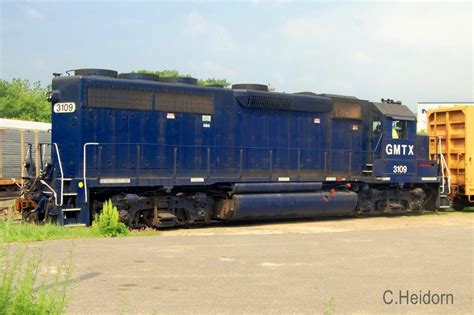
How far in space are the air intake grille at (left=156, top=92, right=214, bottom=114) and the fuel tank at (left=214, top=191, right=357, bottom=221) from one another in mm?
2865

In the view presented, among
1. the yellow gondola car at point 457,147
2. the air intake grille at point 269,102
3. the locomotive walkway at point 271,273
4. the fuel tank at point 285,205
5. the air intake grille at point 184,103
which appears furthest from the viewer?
the yellow gondola car at point 457,147

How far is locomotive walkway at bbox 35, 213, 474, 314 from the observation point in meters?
7.11

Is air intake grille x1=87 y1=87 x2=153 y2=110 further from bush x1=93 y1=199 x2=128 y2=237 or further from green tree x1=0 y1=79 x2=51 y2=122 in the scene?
green tree x1=0 y1=79 x2=51 y2=122

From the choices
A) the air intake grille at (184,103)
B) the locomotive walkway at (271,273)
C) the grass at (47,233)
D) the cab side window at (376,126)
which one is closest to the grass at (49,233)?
the grass at (47,233)

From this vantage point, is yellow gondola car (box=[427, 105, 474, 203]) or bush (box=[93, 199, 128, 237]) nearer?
bush (box=[93, 199, 128, 237])

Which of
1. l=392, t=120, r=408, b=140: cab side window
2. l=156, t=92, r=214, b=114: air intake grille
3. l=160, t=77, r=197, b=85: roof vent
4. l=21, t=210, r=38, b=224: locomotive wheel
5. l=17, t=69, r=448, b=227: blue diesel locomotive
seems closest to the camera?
l=21, t=210, r=38, b=224: locomotive wheel

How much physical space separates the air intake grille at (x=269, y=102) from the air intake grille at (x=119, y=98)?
3638mm

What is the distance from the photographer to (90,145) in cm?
1551

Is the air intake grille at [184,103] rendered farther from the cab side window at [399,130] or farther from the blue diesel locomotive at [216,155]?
the cab side window at [399,130]

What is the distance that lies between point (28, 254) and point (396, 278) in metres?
6.30

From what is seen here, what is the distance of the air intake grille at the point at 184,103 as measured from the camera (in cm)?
1669

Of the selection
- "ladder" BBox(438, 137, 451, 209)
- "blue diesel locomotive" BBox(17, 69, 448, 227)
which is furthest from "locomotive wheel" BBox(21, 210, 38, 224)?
"ladder" BBox(438, 137, 451, 209)

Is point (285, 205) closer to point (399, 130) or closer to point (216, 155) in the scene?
point (216, 155)

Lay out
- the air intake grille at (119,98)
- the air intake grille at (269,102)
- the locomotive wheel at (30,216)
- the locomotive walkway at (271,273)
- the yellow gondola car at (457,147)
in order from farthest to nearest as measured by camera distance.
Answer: the yellow gondola car at (457,147) → the air intake grille at (269,102) → the air intake grille at (119,98) → the locomotive wheel at (30,216) → the locomotive walkway at (271,273)
